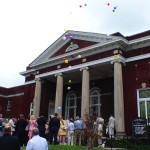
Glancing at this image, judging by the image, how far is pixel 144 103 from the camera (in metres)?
21.1

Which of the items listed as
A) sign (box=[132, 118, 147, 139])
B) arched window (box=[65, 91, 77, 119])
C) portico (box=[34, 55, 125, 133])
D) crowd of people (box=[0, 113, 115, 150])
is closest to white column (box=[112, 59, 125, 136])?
portico (box=[34, 55, 125, 133])

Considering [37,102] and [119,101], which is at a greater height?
[37,102]

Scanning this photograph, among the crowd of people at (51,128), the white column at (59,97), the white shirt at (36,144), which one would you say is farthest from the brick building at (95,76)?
the white shirt at (36,144)

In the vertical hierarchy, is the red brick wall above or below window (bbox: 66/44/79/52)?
below

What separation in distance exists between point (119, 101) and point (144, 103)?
2119mm

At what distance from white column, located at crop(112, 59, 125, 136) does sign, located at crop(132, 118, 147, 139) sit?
5.86 feet

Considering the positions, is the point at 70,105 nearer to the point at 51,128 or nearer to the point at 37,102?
the point at 37,102

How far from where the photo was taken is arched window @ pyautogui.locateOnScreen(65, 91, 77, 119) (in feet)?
94.5

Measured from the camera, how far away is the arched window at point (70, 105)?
28817 millimetres

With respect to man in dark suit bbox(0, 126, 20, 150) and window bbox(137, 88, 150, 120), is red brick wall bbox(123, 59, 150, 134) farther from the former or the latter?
man in dark suit bbox(0, 126, 20, 150)

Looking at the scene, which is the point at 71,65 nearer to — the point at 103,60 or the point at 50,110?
the point at 103,60

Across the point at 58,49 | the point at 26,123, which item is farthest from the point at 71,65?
the point at 26,123

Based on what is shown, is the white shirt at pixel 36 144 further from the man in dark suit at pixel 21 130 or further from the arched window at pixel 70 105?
the arched window at pixel 70 105

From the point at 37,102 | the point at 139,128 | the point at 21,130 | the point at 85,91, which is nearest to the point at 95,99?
the point at 85,91
